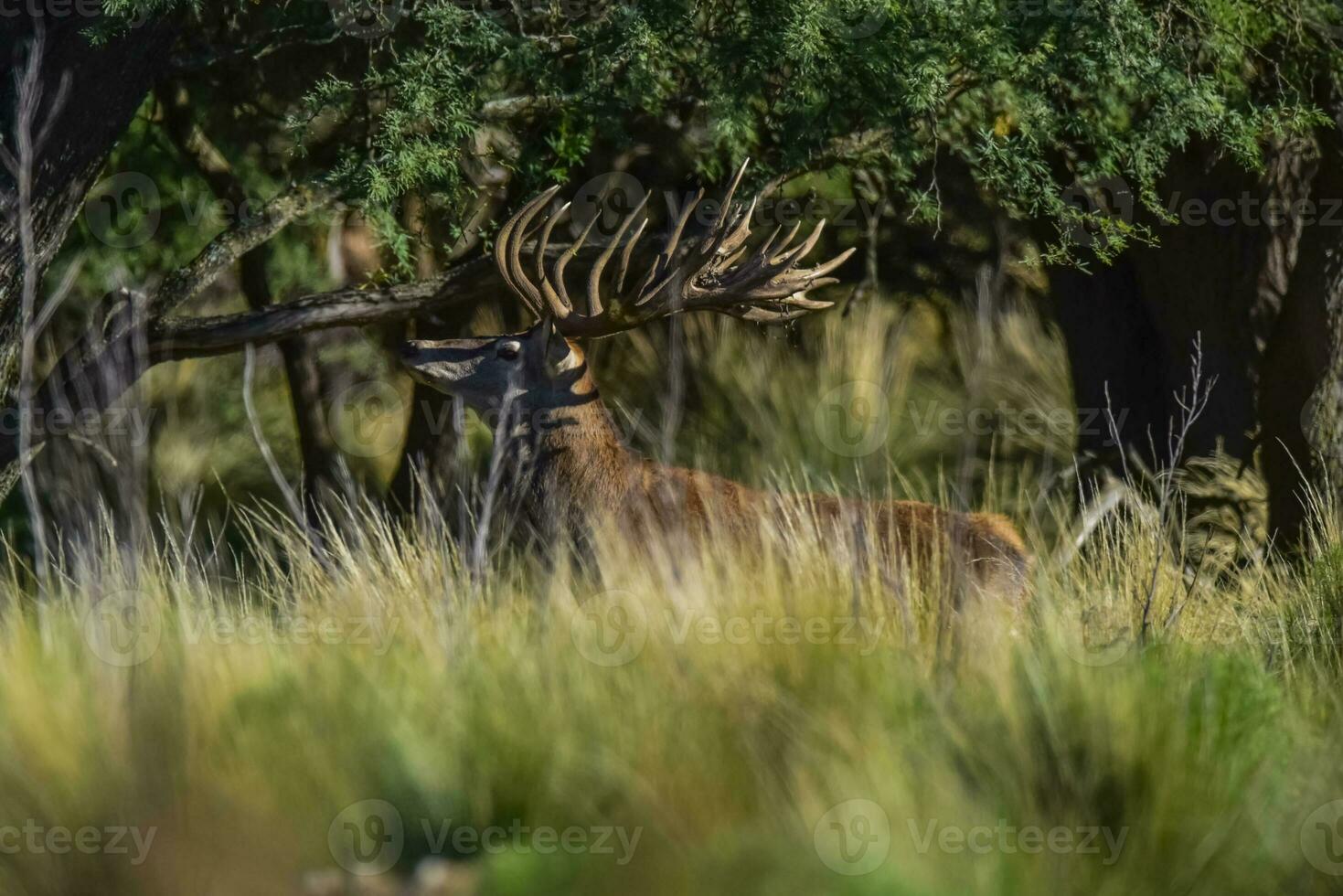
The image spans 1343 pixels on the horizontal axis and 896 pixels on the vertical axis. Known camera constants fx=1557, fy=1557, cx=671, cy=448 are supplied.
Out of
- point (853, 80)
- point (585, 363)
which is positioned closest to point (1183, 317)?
point (853, 80)

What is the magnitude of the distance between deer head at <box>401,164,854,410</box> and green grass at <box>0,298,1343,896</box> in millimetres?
2486

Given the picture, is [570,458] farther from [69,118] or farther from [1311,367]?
[1311,367]

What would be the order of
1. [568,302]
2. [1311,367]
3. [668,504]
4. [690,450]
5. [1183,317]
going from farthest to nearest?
[690,450]
[1183,317]
[1311,367]
[568,302]
[668,504]

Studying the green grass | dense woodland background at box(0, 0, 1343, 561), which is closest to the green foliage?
dense woodland background at box(0, 0, 1343, 561)

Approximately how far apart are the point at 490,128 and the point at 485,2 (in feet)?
2.80

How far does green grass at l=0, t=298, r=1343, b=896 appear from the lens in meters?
3.52

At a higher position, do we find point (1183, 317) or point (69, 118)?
point (69, 118)

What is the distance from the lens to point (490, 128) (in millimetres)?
9000

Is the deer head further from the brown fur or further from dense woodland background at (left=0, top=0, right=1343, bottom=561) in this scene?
dense woodland background at (left=0, top=0, right=1343, bottom=561)

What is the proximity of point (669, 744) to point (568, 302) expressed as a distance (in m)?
4.44

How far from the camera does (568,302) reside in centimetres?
810

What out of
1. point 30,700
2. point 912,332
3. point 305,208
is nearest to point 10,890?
point 30,700

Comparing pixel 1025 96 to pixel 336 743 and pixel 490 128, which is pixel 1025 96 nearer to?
pixel 490 128

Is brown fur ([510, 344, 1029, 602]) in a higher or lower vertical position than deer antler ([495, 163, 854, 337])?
lower
